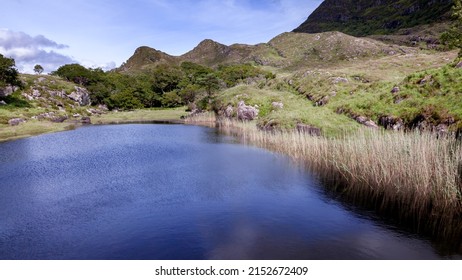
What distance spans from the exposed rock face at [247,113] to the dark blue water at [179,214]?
2772cm

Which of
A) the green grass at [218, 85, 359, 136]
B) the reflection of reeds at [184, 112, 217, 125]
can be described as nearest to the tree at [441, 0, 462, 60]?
the green grass at [218, 85, 359, 136]

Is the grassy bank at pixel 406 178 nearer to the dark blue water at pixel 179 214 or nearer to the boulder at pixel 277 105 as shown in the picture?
the dark blue water at pixel 179 214

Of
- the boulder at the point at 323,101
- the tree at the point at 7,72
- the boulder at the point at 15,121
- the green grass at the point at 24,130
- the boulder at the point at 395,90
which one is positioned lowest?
the green grass at the point at 24,130

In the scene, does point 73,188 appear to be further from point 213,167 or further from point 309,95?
point 309,95

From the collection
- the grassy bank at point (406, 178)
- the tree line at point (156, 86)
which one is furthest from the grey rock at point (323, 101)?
the tree line at point (156, 86)

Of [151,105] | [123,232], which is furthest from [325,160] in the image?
[151,105]

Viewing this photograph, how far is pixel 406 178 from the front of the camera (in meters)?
19.1

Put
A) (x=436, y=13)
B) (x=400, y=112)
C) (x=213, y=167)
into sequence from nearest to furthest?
(x=213, y=167)
(x=400, y=112)
(x=436, y=13)

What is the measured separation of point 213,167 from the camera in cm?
3091

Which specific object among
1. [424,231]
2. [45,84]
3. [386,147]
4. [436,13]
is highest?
[436,13]

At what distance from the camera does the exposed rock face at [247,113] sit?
6149cm

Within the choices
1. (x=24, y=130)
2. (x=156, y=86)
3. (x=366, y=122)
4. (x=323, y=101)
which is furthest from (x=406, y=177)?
(x=156, y=86)

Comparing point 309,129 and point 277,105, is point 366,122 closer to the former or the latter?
point 309,129

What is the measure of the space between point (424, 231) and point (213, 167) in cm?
1847
